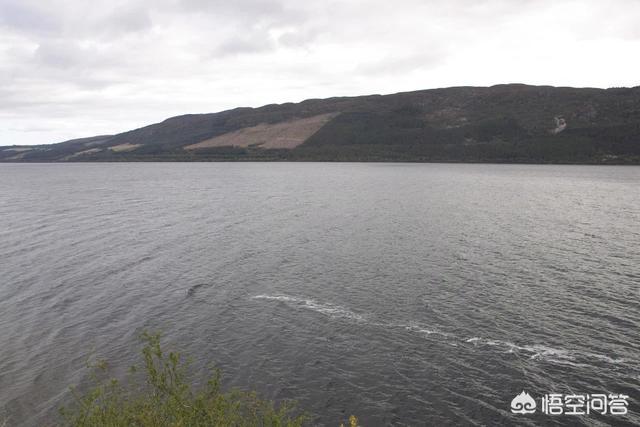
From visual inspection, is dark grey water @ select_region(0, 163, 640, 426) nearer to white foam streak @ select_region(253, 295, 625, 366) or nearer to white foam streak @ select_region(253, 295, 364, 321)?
white foam streak @ select_region(253, 295, 625, 366)

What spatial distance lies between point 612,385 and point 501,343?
7.42m

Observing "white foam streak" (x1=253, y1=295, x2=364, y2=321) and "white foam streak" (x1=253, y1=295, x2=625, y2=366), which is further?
"white foam streak" (x1=253, y1=295, x2=364, y2=321)

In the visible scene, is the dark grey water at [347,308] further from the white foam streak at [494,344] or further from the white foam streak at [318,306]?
the white foam streak at [318,306]

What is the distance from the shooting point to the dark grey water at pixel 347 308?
28391 mm

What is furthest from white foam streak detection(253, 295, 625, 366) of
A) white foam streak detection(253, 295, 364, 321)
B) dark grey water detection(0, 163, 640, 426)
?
dark grey water detection(0, 163, 640, 426)

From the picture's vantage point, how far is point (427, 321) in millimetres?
37656

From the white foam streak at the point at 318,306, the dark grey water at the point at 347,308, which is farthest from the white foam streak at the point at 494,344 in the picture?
the dark grey water at the point at 347,308

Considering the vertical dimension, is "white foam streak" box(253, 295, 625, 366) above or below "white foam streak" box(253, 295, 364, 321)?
below

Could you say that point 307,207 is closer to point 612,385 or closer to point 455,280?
point 455,280

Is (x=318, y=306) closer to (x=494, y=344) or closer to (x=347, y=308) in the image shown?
(x=347, y=308)

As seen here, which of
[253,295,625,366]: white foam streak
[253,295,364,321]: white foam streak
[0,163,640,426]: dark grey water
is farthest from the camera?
[253,295,364,321]: white foam streak

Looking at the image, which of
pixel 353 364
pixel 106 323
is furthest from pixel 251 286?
pixel 353 364

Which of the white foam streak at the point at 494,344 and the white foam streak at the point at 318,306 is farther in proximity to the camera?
the white foam streak at the point at 318,306

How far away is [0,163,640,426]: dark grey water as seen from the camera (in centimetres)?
2839
